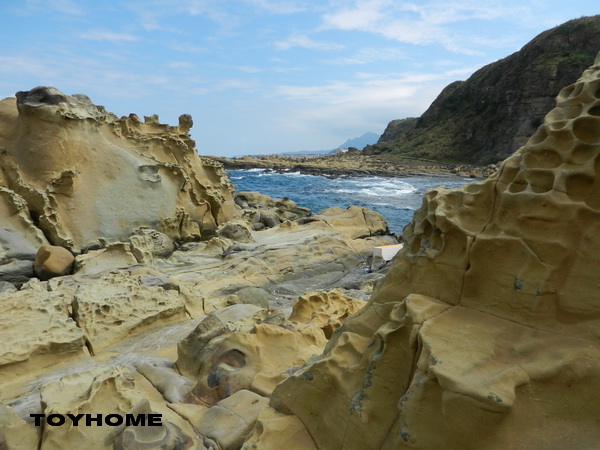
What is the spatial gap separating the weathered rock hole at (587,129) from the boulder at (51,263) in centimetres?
771

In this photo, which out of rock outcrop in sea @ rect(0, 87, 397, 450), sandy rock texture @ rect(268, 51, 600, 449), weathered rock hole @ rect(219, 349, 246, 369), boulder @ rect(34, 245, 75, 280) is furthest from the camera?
boulder @ rect(34, 245, 75, 280)

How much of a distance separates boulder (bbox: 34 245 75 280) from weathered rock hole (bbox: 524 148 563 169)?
7.50 m

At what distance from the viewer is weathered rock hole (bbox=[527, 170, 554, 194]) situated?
2.14 meters

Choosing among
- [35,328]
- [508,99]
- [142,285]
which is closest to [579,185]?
[35,328]

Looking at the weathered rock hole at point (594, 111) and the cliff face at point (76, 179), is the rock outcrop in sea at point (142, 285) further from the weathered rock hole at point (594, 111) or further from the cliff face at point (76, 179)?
the weathered rock hole at point (594, 111)

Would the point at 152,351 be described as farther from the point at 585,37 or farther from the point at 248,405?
the point at 585,37

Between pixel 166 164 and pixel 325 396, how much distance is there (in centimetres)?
958

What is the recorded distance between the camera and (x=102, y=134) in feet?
34.4

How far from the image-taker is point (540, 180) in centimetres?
217

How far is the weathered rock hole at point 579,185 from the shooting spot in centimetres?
202

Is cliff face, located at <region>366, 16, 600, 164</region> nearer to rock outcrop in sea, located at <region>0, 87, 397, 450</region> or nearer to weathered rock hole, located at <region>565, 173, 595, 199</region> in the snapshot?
rock outcrop in sea, located at <region>0, 87, 397, 450</region>

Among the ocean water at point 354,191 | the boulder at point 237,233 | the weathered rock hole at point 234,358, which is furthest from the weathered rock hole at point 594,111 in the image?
the ocean water at point 354,191

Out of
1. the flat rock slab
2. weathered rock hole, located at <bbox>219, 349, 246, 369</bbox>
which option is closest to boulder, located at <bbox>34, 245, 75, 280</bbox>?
the flat rock slab

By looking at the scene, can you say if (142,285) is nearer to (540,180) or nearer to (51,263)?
(51,263)
